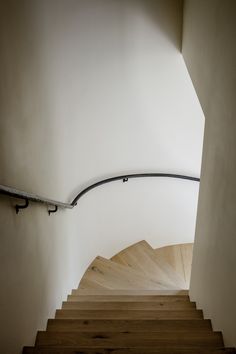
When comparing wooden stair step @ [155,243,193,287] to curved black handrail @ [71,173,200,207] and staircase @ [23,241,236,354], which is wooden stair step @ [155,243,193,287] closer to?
staircase @ [23,241,236,354]

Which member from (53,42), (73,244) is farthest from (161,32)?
(73,244)

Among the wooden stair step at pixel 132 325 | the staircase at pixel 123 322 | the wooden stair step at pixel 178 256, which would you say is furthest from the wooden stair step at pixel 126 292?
the wooden stair step at pixel 178 256

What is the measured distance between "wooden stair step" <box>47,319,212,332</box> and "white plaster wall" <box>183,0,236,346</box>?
132mm

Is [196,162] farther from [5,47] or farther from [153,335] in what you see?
[5,47]

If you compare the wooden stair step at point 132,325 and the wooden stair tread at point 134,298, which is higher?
the wooden stair tread at point 134,298

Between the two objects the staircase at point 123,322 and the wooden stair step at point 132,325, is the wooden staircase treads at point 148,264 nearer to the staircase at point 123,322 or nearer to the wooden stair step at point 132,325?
the staircase at point 123,322

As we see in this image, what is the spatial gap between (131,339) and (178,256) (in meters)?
2.97

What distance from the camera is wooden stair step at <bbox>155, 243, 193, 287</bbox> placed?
15.0 feet

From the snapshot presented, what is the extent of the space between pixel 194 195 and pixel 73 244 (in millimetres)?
2123

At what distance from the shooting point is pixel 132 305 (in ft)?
8.59

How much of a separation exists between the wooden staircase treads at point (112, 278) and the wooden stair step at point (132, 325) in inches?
57.5

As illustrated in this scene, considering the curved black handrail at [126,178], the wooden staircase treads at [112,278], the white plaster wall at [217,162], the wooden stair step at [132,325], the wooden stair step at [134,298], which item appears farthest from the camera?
the wooden staircase treads at [112,278]

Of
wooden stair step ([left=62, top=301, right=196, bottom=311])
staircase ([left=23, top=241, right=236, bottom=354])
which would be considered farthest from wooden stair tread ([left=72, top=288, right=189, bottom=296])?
wooden stair step ([left=62, top=301, right=196, bottom=311])

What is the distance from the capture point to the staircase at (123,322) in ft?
5.84
